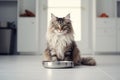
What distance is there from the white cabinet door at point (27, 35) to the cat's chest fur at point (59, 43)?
2.81 m

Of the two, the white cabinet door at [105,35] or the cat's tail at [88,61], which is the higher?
the white cabinet door at [105,35]

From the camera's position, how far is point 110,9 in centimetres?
559

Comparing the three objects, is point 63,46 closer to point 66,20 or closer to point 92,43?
point 66,20

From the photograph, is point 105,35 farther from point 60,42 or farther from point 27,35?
point 60,42

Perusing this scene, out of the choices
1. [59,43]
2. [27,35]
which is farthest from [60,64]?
[27,35]

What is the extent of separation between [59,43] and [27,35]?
9.41ft

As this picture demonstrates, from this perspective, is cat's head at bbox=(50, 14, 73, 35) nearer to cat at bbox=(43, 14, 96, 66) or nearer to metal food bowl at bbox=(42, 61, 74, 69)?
cat at bbox=(43, 14, 96, 66)

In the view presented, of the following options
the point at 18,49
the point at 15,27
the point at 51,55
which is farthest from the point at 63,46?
the point at 15,27

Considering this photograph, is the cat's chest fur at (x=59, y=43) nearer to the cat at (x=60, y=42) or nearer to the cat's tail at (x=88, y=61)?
the cat at (x=60, y=42)

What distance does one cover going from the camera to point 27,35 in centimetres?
518

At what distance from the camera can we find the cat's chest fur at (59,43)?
239cm

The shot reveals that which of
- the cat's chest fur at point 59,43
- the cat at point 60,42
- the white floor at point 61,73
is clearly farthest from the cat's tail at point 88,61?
the cat's chest fur at point 59,43

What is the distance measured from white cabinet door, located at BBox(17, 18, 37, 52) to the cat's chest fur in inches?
110

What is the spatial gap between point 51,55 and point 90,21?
318cm
